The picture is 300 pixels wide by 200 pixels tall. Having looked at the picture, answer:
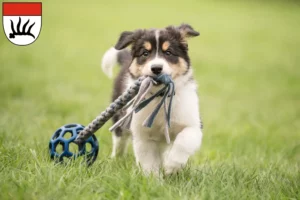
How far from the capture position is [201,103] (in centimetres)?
827

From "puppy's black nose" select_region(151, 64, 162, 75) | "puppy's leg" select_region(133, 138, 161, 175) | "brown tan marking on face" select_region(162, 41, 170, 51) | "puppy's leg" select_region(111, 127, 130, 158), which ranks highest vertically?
"brown tan marking on face" select_region(162, 41, 170, 51)

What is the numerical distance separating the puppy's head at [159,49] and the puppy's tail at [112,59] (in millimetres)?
694

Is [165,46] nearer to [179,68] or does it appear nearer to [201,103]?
[179,68]

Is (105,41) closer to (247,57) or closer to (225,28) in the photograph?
(247,57)

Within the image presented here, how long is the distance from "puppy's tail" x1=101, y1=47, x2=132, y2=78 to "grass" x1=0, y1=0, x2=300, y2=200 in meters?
0.84

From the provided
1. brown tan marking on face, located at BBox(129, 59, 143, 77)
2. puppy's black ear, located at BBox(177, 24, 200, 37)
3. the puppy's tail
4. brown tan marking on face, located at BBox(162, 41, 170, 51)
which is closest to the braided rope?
brown tan marking on face, located at BBox(129, 59, 143, 77)

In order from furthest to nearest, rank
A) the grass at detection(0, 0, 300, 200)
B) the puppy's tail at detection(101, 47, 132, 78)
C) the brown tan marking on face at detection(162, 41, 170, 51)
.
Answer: the puppy's tail at detection(101, 47, 132, 78) → the brown tan marking on face at detection(162, 41, 170, 51) → the grass at detection(0, 0, 300, 200)

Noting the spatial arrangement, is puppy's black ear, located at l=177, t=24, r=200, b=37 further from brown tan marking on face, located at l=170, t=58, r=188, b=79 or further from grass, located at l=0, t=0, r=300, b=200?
grass, located at l=0, t=0, r=300, b=200

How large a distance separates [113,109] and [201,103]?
493cm

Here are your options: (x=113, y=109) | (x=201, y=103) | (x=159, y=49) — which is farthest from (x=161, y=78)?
(x=201, y=103)

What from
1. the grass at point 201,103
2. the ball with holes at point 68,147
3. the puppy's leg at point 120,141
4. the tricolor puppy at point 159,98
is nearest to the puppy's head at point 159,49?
the tricolor puppy at point 159,98

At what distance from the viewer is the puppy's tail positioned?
15.1 feet

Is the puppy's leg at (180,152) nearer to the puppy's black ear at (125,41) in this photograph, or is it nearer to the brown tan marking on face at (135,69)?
the brown tan marking on face at (135,69)

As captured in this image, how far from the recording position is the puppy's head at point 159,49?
11.3 feet
